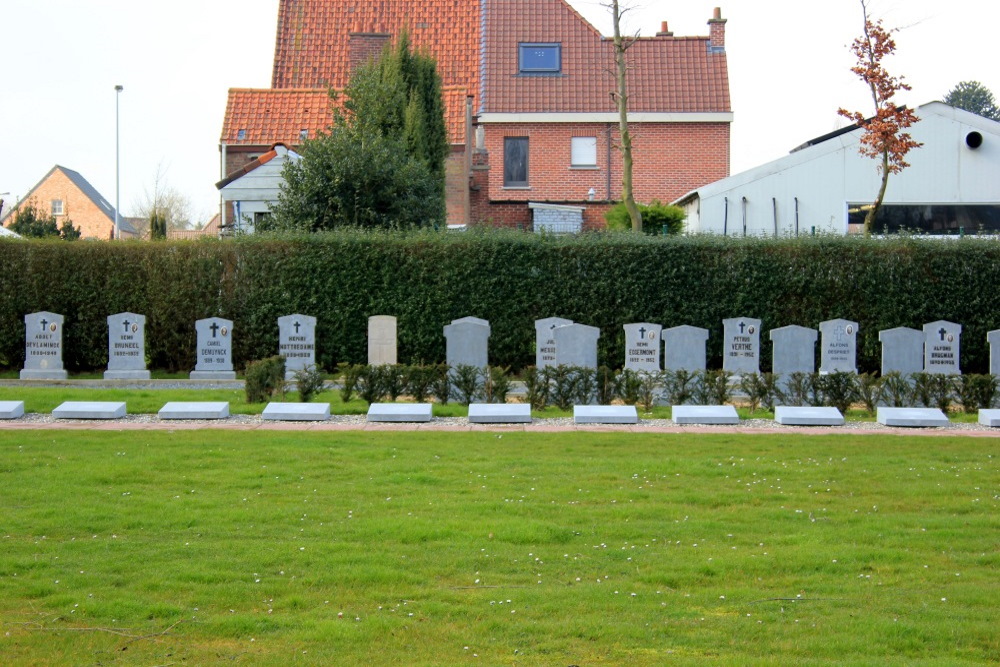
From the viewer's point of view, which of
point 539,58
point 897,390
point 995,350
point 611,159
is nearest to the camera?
point 897,390

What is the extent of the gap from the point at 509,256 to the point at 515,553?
14.3 metres

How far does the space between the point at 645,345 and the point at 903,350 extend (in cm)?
402

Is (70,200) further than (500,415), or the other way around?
(70,200)

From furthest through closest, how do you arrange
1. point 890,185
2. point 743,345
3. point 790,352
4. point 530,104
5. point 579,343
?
point 530,104 → point 890,185 → point 743,345 → point 790,352 → point 579,343

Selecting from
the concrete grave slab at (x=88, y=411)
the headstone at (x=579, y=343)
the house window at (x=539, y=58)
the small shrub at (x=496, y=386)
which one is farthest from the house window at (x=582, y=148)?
the concrete grave slab at (x=88, y=411)

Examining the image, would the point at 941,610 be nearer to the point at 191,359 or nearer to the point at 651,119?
the point at 191,359

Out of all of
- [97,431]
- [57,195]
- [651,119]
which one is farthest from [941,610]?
[57,195]

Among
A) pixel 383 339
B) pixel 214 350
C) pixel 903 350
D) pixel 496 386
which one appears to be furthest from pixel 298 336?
pixel 903 350

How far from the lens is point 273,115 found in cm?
3416

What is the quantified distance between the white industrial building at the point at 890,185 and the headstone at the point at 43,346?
1630 centimetres

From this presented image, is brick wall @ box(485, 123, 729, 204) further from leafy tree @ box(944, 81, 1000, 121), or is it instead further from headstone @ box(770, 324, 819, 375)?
leafy tree @ box(944, 81, 1000, 121)

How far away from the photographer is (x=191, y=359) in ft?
70.5

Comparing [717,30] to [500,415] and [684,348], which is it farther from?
[500,415]

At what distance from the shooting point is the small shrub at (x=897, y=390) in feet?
50.0
